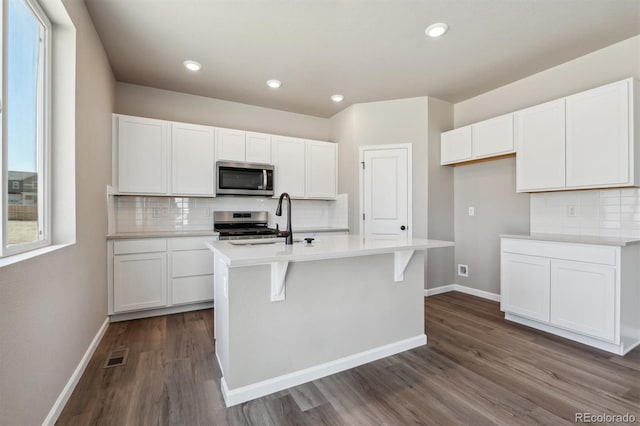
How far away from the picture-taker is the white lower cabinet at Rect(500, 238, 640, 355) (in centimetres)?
232

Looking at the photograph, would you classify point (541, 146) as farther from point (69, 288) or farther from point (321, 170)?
point (69, 288)

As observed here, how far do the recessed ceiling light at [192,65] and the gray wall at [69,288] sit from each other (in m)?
0.72

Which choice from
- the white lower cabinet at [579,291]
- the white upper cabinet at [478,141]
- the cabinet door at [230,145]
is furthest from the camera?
the cabinet door at [230,145]

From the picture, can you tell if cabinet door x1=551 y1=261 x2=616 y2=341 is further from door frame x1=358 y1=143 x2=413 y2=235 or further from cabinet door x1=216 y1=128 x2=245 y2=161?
cabinet door x1=216 y1=128 x2=245 y2=161

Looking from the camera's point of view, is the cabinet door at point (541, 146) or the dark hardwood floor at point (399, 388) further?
the cabinet door at point (541, 146)

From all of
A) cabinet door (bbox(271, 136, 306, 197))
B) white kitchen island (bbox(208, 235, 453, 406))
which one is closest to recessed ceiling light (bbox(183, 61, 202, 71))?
cabinet door (bbox(271, 136, 306, 197))

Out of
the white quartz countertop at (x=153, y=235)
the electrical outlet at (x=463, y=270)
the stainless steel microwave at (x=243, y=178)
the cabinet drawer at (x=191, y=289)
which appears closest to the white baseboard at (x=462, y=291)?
the electrical outlet at (x=463, y=270)

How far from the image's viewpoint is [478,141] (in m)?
3.59

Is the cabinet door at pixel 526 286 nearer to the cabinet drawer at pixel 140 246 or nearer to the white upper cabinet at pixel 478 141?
the white upper cabinet at pixel 478 141

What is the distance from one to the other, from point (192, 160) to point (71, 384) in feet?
7.91

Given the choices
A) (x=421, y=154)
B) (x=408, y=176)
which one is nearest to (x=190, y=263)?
(x=408, y=176)

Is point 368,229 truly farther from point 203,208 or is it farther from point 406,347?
point 203,208

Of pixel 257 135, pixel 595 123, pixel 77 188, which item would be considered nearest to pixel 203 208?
pixel 257 135

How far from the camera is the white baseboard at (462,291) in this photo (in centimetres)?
375
